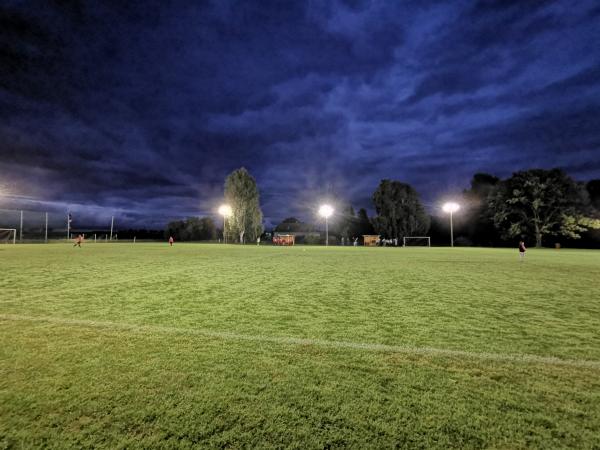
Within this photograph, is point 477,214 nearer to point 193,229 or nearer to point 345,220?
point 345,220

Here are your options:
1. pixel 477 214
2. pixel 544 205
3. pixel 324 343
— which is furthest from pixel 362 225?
pixel 324 343

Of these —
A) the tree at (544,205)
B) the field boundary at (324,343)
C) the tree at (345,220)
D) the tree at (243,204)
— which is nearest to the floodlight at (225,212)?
the tree at (243,204)

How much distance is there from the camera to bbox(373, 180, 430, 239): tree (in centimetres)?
6284

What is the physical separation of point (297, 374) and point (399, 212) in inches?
2489

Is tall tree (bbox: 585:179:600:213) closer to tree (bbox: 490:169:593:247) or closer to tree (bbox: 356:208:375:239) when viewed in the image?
tree (bbox: 490:169:593:247)

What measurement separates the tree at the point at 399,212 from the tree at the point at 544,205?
53.0 feet

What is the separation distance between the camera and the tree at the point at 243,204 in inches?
2459

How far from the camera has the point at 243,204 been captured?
62.8 metres

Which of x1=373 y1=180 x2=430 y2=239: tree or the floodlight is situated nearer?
the floodlight

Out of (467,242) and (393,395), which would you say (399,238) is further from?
(393,395)

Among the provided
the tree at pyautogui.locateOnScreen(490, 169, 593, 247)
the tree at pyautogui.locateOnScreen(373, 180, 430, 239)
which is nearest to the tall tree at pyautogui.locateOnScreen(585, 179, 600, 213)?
the tree at pyautogui.locateOnScreen(490, 169, 593, 247)

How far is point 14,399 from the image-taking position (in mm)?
2549

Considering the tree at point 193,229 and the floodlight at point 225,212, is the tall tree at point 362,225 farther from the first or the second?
the tree at point 193,229

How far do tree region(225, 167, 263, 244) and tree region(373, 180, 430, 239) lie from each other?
2436 centimetres
